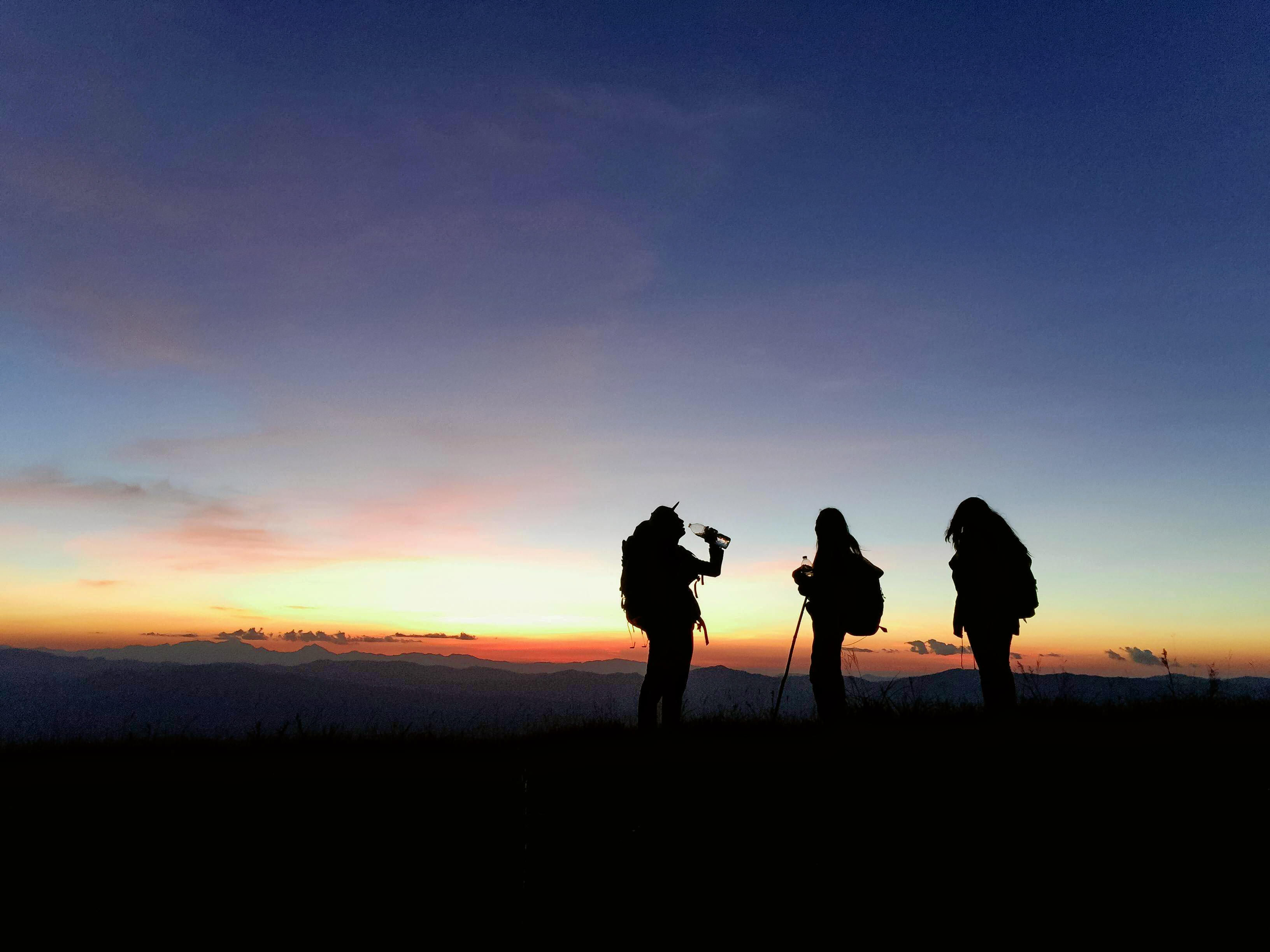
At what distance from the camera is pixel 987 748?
5.27 metres

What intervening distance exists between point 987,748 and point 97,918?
5.15 meters

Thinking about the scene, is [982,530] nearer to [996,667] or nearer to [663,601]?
[996,667]

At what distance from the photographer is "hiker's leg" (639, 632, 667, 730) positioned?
300 inches

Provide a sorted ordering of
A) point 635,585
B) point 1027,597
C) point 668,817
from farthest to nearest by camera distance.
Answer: point 635,585 < point 1027,597 < point 668,817

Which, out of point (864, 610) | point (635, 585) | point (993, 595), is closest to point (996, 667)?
point (993, 595)

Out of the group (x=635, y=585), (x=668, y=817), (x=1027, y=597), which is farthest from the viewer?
(x=635, y=585)

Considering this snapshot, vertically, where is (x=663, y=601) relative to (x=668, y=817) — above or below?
above

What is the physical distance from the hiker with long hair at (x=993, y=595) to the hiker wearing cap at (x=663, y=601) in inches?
103

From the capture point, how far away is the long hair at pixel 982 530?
758 centimetres

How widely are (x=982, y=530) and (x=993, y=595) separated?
0.67 metres

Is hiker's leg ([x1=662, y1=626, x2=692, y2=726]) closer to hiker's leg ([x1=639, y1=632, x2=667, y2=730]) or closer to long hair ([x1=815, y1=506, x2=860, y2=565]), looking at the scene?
hiker's leg ([x1=639, y1=632, x2=667, y2=730])

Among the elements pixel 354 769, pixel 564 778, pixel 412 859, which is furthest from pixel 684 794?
Result: pixel 354 769

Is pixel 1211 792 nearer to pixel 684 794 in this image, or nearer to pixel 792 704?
pixel 684 794

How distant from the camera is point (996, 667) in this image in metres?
7.52
